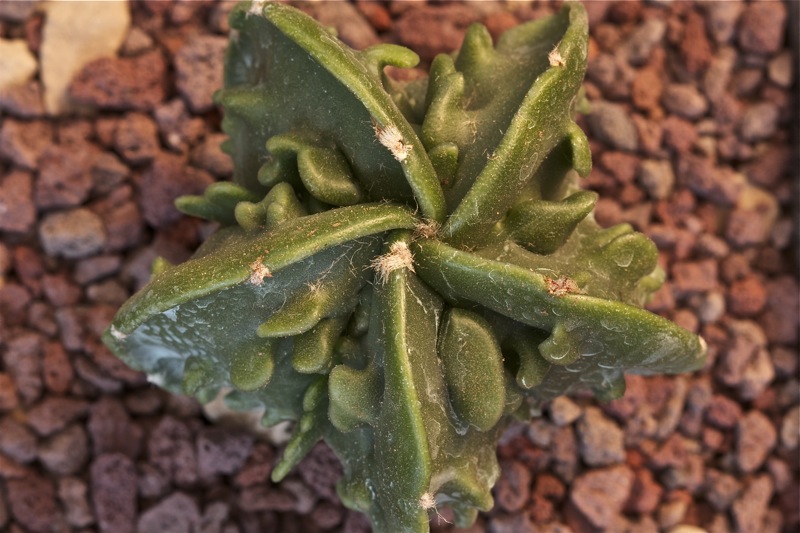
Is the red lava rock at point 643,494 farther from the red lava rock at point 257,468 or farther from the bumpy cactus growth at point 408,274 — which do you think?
the red lava rock at point 257,468

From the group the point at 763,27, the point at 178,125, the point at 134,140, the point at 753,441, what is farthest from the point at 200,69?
the point at 753,441

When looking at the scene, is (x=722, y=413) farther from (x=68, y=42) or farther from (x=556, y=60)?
(x=68, y=42)

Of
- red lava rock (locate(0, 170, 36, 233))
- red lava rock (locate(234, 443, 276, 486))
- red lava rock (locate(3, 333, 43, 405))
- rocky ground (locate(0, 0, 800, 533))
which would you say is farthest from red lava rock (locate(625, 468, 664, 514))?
red lava rock (locate(0, 170, 36, 233))

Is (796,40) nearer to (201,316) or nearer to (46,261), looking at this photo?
(201,316)

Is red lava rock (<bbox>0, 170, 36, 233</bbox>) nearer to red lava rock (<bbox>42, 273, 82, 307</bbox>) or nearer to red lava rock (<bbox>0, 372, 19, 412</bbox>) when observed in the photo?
red lava rock (<bbox>42, 273, 82, 307</bbox>)

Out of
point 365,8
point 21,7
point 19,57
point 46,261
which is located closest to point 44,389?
point 46,261

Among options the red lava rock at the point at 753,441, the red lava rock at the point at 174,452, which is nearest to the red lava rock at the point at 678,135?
the red lava rock at the point at 753,441
